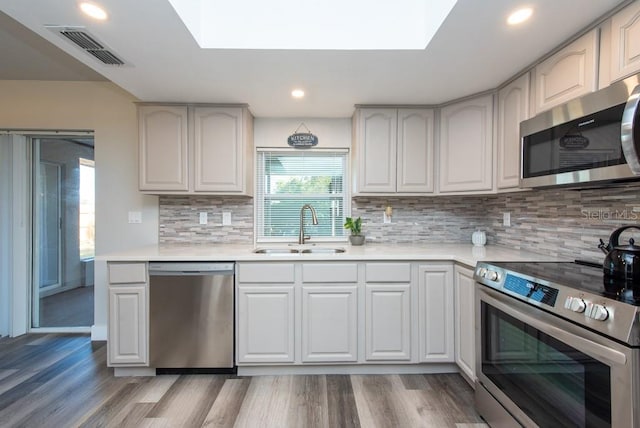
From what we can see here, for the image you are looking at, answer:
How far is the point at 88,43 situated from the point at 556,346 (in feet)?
8.99

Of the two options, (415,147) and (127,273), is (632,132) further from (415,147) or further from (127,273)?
(127,273)

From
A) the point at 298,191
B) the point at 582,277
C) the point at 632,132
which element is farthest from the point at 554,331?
the point at 298,191

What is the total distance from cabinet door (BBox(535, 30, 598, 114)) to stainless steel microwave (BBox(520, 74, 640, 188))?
16cm

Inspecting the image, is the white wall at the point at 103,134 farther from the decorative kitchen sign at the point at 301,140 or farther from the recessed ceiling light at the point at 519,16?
the recessed ceiling light at the point at 519,16

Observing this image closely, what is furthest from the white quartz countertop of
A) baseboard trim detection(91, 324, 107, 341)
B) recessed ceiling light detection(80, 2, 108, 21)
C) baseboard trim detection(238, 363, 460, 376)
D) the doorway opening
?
recessed ceiling light detection(80, 2, 108, 21)

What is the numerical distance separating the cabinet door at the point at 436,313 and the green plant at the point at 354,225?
2.48 ft

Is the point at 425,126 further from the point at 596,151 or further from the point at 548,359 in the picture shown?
the point at 548,359

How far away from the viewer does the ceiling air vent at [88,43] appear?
1.60 meters

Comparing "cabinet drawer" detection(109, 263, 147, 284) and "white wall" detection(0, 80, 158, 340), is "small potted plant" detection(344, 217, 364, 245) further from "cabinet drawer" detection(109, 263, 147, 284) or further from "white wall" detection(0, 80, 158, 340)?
"white wall" detection(0, 80, 158, 340)

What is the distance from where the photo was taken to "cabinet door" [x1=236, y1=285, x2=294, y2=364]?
224 cm

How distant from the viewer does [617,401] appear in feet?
3.29

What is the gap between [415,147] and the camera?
2.66 m

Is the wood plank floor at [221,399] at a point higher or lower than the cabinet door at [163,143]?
lower

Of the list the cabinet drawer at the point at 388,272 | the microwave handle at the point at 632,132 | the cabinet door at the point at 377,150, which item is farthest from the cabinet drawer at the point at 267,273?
the microwave handle at the point at 632,132
